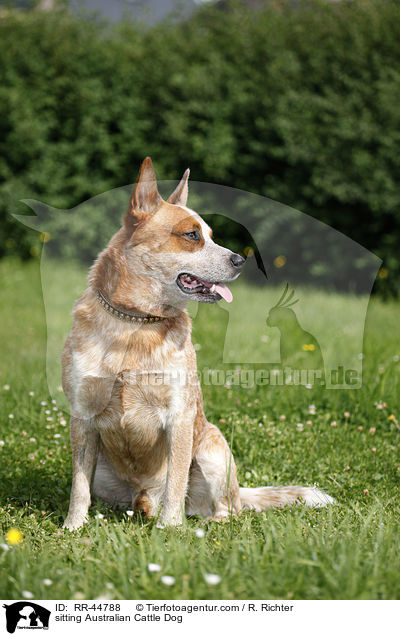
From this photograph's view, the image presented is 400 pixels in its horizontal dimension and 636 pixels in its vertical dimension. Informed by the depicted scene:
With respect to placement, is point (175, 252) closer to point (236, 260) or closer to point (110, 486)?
point (236, 260)

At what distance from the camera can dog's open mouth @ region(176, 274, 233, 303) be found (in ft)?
9.45

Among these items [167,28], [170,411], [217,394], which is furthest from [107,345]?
[167,28]

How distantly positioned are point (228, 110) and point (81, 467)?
6798 mm

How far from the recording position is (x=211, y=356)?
219 inches

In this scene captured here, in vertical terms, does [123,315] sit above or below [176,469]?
above

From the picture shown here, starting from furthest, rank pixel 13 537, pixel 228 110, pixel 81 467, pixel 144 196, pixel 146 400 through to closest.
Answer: pixel 228 110 → pixel 81 467 → pixel 146 400 → pixel 144 196 → pixel 13 537

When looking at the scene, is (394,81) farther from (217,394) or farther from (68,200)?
(217,394)
